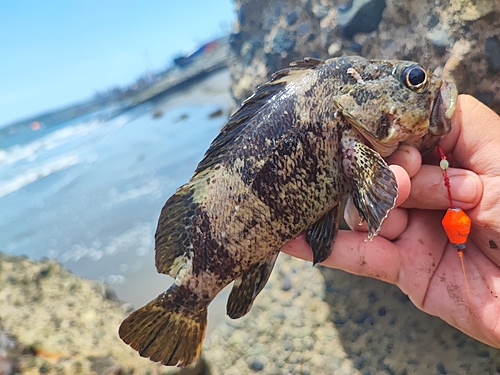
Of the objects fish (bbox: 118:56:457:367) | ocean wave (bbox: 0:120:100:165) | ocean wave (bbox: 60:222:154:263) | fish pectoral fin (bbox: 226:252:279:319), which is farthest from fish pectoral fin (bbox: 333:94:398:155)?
ocean wave (bbox: 0:120:100:165)

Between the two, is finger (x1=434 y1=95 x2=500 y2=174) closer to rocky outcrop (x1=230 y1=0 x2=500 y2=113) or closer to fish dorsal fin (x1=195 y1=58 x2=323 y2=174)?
rocky outcrop (x1=230 y1=0 x2=500 y2=113)

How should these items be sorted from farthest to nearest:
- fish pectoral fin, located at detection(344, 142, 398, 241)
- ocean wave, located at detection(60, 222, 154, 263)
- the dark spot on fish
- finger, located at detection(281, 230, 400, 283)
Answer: ocean wave, located at detection(60, 222, 154, 263), finger, located at detection(281, 230, 400, 283), the dark spot on fish, fish pectoral fin, located at detection(344, 142, 398, 241)

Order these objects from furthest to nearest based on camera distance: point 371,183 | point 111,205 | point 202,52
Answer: point 202,52
point 111,205
point 371,183

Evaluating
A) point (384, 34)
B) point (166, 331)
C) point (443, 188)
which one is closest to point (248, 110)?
point (443, 188)

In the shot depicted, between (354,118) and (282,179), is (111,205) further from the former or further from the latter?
(354,118)

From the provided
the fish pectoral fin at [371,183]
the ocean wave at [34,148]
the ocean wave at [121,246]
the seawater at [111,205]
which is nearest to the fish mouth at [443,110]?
the fish pectoral fin at [371,183]

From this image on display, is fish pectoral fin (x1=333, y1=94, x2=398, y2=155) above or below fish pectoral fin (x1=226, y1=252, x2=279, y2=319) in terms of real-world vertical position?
above

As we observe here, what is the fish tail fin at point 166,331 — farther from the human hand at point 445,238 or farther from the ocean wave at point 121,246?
the ocean wave at point 121,246
